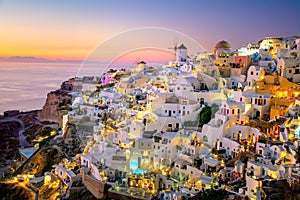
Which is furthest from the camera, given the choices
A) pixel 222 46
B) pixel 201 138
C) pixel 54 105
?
pixel 54 105

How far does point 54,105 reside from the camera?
31969mm

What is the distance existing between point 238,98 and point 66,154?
30.7 feet

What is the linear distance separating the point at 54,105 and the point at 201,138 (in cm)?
2176

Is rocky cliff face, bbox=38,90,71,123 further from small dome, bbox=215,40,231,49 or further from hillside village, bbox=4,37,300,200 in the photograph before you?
small dome, bbox=215,40,231,49

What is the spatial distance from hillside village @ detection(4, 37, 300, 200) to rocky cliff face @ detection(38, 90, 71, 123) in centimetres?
1208

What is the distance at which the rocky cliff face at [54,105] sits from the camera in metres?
30.8

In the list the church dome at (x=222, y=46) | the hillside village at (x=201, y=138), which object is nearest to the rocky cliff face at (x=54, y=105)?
the hillside village at (x=201, y=138)

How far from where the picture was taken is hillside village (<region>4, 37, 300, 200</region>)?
10537mm

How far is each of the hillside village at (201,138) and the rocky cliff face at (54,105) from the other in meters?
12.1

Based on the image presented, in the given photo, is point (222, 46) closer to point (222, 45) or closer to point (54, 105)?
point (222, 45)

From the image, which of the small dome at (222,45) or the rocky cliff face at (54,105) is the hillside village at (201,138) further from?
the rocky cliff face at (54,105)

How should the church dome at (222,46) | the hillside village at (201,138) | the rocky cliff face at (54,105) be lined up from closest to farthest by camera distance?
the hillside village at (201,138) < the church dome at (222,46) < the rocky cliff face at (54,105)

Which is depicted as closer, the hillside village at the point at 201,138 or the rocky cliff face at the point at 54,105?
the hillside village at the point at 201,138

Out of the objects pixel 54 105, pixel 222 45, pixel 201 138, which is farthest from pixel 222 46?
pixel 54 105
